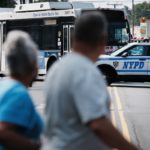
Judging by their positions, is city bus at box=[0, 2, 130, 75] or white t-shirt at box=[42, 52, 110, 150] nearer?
white t-shirt at box=[42, 52, 110, 150]

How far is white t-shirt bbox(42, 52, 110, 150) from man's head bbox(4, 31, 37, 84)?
0.42 ft

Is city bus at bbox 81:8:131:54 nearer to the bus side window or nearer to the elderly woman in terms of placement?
the bus side window

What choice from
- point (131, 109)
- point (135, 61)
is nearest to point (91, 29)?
point (131, 109)

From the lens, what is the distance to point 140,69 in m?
22.7

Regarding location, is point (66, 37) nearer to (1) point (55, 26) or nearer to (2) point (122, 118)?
(1) point (55, 26)

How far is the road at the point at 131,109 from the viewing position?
11.0 m

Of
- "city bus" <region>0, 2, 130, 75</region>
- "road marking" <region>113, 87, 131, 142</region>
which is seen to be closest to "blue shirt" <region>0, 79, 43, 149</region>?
"road marking" <region>113, 87, 131, 142</region>

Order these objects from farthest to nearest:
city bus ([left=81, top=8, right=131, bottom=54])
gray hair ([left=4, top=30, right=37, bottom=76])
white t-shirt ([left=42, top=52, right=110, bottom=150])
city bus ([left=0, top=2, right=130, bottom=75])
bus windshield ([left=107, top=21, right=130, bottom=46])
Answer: city bus ([left=81, top=8, right=131, bottom=54])
bus windshield ([left=107, top=21, right=130, bottom=46])
city bus ([left=0, top=2, right=130, bottom=75])
gray hair ([left=4, top=30, right=37, bottom=76])
white t-shirt ([left=42, top=52, right=110, bottom=150])

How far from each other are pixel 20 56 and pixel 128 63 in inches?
756

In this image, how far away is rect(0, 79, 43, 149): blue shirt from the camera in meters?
3.36

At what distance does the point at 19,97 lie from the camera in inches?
133

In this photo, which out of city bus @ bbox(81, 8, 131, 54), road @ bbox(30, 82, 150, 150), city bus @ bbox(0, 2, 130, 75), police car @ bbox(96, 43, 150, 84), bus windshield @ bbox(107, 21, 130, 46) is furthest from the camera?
city bus @ bbox(81, 8, 131, 54)

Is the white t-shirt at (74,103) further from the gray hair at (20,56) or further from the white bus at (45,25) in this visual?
the white bus at (45,25)

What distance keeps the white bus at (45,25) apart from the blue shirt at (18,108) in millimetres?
21572
